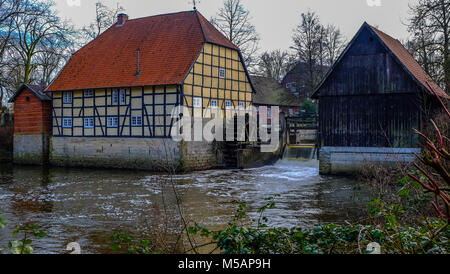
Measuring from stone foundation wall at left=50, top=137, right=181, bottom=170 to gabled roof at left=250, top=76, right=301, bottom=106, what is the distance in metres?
16.2

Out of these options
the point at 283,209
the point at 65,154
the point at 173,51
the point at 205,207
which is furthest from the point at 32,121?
the point at 283,209

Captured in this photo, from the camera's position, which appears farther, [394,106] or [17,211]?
[394,106]

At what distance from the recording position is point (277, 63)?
154 feet

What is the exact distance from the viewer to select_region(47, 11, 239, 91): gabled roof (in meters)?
22.2

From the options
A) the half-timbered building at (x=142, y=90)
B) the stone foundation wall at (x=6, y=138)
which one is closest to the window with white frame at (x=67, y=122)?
the half-timbered building at (x=142, y=90)

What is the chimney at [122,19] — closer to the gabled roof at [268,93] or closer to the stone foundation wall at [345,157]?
the gabled roof at [268,93]

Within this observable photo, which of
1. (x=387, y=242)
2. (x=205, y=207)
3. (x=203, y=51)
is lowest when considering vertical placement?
(x=205, y=207)

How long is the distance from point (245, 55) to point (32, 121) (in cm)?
1421

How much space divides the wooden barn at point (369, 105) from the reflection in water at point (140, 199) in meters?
1.43

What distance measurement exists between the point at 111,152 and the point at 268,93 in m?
18.9

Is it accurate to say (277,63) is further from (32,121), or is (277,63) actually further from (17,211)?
(17,211)

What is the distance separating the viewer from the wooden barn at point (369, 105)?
54.1 ft

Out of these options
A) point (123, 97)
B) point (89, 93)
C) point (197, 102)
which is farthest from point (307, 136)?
point (89, 93)

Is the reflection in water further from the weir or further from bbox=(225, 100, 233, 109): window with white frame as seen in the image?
bbox=(225, 100, 233, 109): window with white frame
